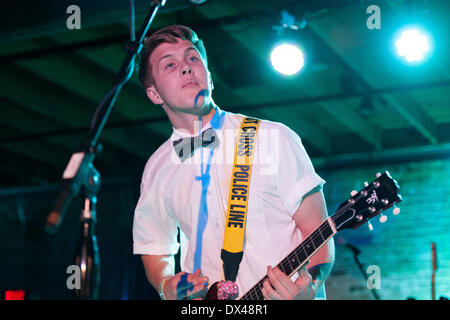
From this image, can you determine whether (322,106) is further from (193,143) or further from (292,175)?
(292,175)

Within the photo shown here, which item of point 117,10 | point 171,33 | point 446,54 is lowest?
point 171,33

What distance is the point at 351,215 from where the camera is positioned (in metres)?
2.37

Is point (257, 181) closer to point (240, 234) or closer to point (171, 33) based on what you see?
point (240, 234)

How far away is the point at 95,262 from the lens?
1.88 m

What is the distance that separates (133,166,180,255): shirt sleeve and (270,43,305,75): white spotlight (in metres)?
2.86

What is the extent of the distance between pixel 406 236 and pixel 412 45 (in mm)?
4428

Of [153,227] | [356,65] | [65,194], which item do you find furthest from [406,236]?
[65,194]

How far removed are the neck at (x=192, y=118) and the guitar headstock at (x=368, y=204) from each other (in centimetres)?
81

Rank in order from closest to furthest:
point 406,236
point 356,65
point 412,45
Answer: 1. point 412,45
2. point 356,65
3. point 406,236

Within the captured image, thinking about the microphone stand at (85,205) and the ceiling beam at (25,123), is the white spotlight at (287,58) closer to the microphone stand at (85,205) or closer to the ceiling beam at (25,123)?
the microphone stand at (85,205)

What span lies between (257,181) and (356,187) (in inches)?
264

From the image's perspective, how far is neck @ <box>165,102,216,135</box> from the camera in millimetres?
2825
